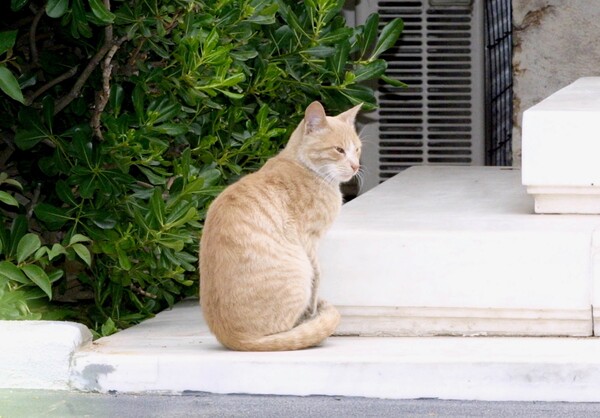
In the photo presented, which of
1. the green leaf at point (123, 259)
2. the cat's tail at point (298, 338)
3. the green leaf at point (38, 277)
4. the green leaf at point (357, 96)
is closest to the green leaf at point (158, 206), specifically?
the green leaf at point (123, 259)

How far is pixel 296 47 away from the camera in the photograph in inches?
231

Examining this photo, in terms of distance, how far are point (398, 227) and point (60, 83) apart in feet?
5.61

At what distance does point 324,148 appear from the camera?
472 centimetres

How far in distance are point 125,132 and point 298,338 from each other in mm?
1155

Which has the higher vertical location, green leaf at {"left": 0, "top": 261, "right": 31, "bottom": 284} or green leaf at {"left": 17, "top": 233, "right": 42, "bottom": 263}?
green leaf at {"left": 17, "top": 233, "right": 42, "bottom": 263}

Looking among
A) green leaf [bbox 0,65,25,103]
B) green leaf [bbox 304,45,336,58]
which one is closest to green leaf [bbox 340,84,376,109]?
green leaf [bbox 304,45,336,58]

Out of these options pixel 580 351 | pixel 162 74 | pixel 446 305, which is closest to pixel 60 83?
pixel 162 74

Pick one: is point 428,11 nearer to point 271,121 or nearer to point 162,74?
point 271,121

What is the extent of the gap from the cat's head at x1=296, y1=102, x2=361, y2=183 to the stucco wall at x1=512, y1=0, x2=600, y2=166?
3086 millimetres

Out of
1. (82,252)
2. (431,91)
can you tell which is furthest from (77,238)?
(431,91)

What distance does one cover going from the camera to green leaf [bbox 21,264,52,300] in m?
4.50

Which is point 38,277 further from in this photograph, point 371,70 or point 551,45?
point 551,45

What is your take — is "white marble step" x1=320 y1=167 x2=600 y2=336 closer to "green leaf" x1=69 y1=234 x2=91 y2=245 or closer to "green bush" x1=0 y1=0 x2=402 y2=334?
"green bush" x1=0 y1=0 x2=402 y2=334

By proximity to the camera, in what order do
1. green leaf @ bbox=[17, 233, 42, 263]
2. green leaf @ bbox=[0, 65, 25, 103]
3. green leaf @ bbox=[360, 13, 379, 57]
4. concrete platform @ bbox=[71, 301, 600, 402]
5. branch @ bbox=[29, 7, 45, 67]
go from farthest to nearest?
green leaf @ bbox=[360, 13, 379, 57] → branch @ bbox=[29, 7, 45, 67] → green leaf @ bbox=[17, 233, 42, 263] → green leaf @ bbox=[0, 65, 25, 103] → concrete platform @ bbox=[71, 301, 600, 402]
